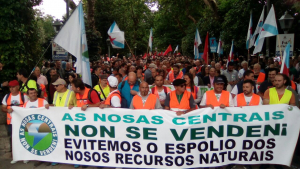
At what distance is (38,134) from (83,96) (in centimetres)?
102

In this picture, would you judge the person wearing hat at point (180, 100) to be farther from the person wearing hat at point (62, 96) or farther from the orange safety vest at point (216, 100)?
the person wearing hat at point (62, 96)

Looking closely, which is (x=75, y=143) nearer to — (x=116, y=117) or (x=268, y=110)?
(x=116, y=117)

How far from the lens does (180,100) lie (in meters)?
4.82

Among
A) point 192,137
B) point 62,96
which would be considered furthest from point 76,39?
point 192,137

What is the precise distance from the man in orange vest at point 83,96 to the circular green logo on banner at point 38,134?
57 cm

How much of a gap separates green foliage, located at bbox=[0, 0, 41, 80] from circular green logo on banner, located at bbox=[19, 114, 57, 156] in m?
3.95

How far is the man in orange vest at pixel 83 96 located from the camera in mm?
4855

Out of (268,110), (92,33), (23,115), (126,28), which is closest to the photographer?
(268,110)

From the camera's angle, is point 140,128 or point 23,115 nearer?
point 140,128

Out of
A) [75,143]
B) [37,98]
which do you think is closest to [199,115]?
[75,143]

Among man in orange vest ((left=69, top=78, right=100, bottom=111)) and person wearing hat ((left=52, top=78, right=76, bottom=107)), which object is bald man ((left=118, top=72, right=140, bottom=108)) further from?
person wearing hat ((left=52, top=78, right=76, bottom=107))

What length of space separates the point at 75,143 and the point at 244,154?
2.88 metres

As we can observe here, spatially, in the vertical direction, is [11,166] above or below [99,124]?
below

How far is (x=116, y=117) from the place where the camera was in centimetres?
466
